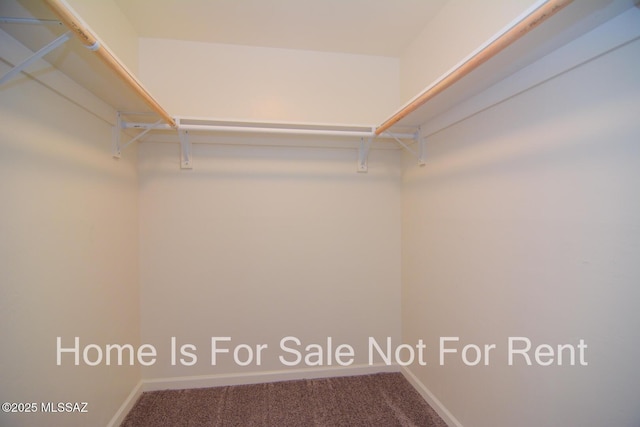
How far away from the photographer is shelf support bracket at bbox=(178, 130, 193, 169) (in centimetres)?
176

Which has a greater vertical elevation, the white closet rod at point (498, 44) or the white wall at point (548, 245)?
the white closet rod at point (498, 44)

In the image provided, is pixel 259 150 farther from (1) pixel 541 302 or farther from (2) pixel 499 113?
(1) pixel 541 302

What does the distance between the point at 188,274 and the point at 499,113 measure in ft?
7.00

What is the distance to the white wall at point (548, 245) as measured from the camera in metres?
0.79

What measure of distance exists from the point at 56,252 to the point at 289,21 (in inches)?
70.0

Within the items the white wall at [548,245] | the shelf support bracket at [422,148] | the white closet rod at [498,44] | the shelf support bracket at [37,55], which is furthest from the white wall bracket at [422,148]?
the shelf support bracket at [37,55]

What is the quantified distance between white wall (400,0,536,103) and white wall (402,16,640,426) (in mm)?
371

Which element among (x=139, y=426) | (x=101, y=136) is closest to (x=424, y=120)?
(x=101, y=136)

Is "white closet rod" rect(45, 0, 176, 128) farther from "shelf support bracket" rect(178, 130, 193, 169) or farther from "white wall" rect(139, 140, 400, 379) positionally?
"white wall" rect(139, 140, 400, 379)

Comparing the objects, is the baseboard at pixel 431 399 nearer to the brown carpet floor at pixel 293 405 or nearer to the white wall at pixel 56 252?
the brown carpet floor at pixel 293 405

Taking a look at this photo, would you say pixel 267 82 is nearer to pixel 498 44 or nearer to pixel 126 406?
pixel 498 44

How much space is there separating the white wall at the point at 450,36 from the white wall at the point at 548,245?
0.37m

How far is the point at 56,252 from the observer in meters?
1.10

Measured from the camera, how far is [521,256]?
110 cm
